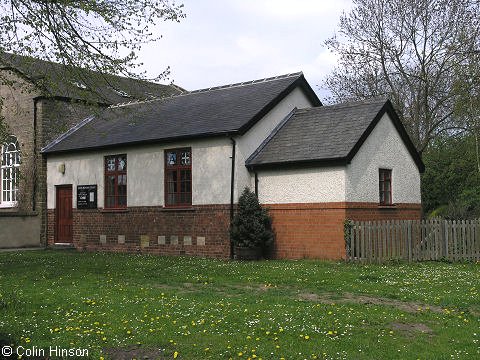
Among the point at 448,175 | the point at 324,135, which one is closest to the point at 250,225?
Result: the point at 324,135

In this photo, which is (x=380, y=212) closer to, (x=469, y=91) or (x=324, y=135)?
(x=324, y=135)

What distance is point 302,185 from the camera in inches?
703

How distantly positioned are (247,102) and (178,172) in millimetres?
3684

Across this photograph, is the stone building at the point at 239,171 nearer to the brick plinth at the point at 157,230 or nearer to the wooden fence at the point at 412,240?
the brick plinth at the point at 157,230

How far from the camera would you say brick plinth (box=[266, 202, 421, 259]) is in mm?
17000

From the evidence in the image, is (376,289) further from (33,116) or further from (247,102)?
(33,116)

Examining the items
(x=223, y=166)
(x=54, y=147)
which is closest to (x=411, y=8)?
(x=223, y=166)

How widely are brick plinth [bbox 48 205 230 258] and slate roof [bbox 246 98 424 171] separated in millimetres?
2455

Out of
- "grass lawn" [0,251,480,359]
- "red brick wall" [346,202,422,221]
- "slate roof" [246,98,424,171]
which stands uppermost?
"slate roof" [246,98,424,171]

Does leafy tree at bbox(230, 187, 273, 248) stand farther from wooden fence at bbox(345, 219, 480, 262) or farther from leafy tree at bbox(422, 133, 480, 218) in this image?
leafy tree at bbox(422, 133, 480, 218)

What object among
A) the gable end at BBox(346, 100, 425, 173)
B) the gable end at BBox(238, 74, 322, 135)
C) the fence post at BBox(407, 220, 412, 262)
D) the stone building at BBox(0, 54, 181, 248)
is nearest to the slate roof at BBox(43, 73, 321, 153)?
the gable end at BBox(238, 74, 322, 135)

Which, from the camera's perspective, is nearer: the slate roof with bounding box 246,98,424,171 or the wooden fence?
the wooden fence

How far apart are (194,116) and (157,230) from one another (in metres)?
4.55

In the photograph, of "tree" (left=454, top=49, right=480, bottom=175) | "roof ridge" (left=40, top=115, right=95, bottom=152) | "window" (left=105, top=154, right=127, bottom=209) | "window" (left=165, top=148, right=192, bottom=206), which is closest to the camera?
"window" (left=165, top=148, right=192, bottom=206)
